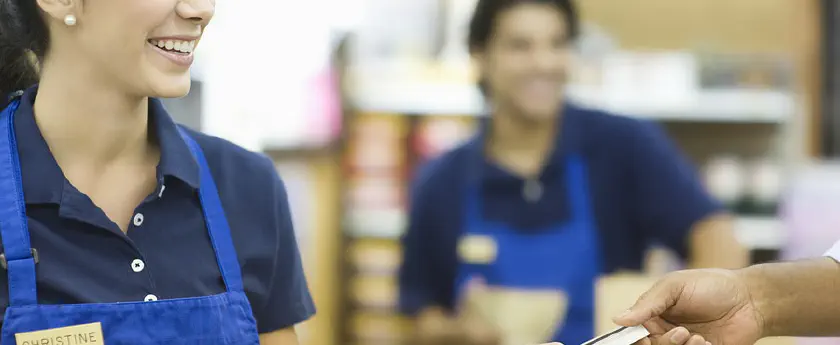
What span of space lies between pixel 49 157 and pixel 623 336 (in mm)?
876

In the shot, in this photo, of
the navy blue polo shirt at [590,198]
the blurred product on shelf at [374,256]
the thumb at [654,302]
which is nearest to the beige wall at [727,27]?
the blurred product on shelf at [374,256]

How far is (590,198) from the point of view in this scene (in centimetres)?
272

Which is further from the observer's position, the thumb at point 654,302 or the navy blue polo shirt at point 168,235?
the thumb at point 654,302

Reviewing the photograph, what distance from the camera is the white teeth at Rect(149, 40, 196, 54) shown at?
1249 millimetres

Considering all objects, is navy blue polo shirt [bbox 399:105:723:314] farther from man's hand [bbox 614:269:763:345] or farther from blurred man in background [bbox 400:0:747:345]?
man's hand [bbox 614:269:763:345]

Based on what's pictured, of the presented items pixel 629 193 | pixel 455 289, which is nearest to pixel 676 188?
pixel 629 193

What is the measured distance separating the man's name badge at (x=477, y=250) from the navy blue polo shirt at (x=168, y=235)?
1.27 meters

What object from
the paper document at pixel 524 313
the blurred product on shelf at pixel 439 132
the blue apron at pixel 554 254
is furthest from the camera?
the blurred product on shelf at pixel 439 132

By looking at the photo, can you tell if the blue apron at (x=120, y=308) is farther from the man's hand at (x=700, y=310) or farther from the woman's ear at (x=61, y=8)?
the man's hand at (x=700, y=310)

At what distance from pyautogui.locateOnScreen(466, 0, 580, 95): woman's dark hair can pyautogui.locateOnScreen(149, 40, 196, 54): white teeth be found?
161 centimetres

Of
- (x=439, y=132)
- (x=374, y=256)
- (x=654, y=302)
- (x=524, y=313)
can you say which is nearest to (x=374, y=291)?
(x=374, y=256)

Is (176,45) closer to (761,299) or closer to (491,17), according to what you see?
(761,299)

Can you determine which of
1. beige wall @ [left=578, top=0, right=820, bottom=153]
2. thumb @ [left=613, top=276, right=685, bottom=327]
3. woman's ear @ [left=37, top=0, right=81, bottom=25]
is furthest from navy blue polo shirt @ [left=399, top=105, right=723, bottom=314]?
beige wall @ [left=578, top=0, right=820, bottom=153]

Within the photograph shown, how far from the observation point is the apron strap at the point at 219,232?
134cm
